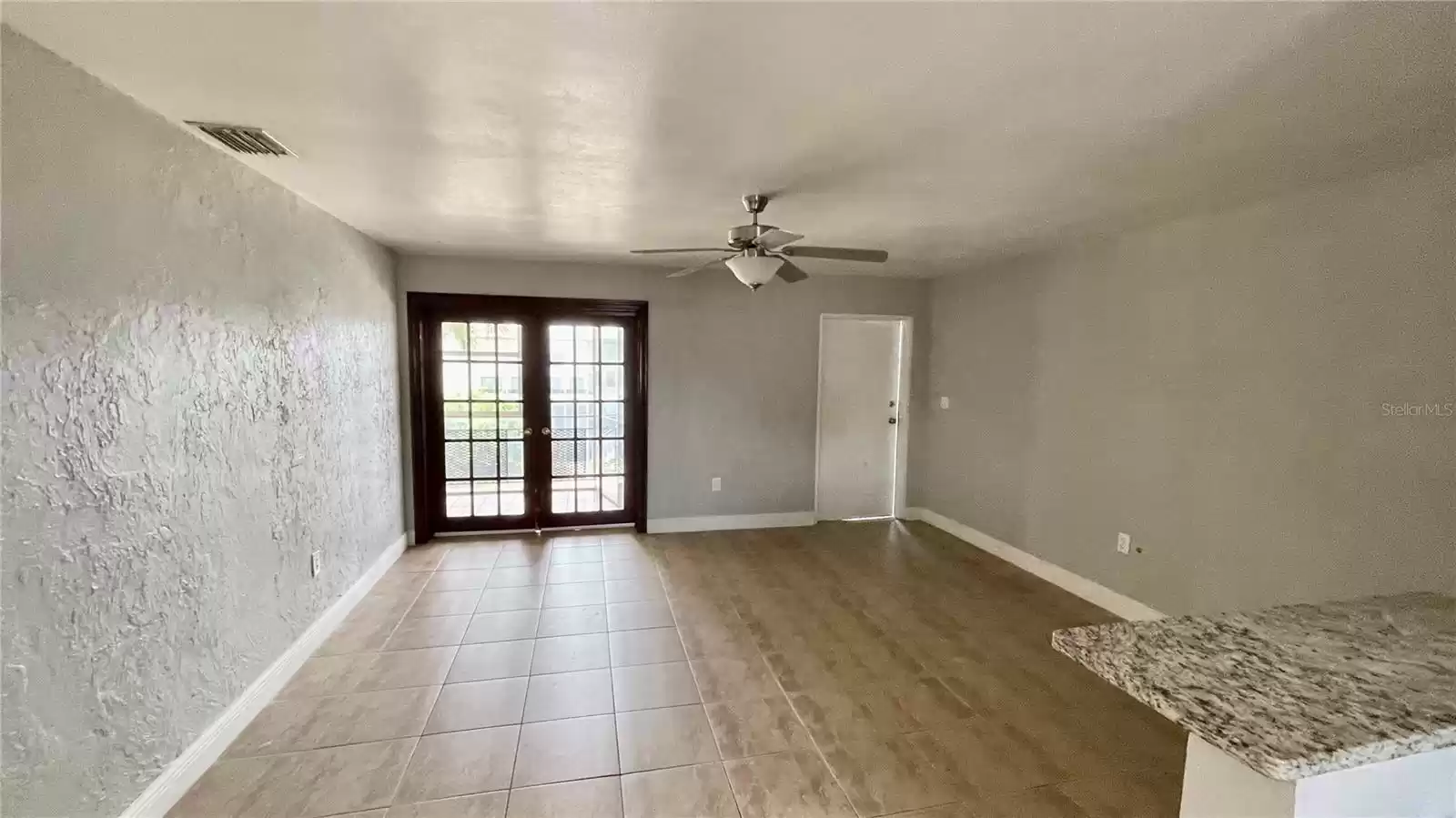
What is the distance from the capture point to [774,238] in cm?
299

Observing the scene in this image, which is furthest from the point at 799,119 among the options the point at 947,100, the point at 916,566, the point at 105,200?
the point at 916,566

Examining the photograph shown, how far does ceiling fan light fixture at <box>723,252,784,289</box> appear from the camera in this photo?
268 centimetres

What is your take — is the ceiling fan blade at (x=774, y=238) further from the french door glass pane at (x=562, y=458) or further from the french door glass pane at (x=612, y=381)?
the french door glass pane at (x=562, y=458)

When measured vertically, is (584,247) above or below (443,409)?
above

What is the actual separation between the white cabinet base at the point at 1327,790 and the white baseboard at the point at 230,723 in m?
2.84

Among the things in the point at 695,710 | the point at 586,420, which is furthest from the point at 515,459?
the point at 695,710

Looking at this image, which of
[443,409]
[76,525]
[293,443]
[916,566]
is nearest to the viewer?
[76,525]

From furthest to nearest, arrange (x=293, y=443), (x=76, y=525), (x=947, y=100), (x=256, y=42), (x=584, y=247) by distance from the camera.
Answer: (x=584, y=247) < (x=293, y=443) < (x=947, y=100) < (x=76, y=525) < (x=256, y=42)

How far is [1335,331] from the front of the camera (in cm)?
251

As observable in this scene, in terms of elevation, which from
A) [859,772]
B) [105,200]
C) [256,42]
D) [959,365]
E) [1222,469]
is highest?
[256,42]

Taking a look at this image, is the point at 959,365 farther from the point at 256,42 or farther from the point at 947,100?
the point at 256,42

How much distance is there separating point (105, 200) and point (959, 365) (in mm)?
5063

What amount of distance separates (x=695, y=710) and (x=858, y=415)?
11.8ft

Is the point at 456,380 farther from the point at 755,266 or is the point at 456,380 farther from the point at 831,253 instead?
the point at 831,253
